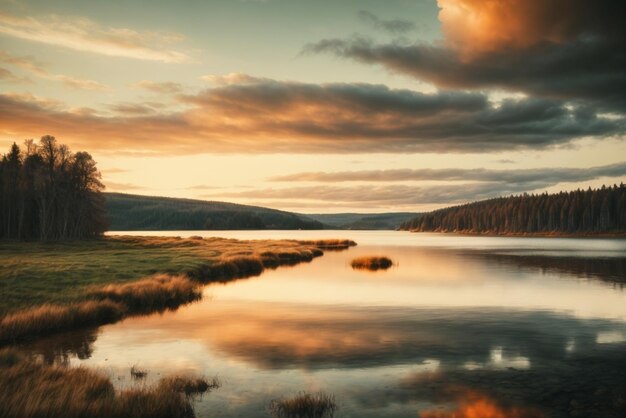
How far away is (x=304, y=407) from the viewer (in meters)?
13.9

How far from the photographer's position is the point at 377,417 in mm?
13898

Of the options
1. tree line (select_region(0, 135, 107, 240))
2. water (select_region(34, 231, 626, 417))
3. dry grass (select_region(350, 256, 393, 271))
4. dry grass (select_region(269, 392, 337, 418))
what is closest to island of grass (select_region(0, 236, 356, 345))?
water (select_region(34, 231, 626, 417))

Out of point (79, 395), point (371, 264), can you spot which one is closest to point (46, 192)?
point (371, 264)

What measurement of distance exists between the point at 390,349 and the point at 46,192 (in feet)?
317

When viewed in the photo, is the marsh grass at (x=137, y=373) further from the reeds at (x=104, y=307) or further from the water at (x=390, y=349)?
the reeds at (x=104, y=307)

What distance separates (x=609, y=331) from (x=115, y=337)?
26609 millimetres

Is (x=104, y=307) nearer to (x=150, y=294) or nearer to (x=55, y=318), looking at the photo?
(x=55, y=318)

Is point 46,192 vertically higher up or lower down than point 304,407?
higher up

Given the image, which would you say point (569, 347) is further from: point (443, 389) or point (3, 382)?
point (3, 382)

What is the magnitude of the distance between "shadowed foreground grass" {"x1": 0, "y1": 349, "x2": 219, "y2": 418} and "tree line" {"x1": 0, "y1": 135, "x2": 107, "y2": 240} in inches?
3565

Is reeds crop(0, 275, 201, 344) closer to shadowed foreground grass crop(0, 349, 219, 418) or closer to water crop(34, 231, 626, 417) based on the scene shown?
water crop(34, 231, 626, 417)

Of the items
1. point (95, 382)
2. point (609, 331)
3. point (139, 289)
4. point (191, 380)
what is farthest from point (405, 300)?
point (95, 382)

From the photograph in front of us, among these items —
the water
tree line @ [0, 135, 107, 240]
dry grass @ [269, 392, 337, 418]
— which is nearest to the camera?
dry grass @ [269, 392, 337, 418]

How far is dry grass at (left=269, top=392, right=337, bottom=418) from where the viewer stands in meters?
13.7
